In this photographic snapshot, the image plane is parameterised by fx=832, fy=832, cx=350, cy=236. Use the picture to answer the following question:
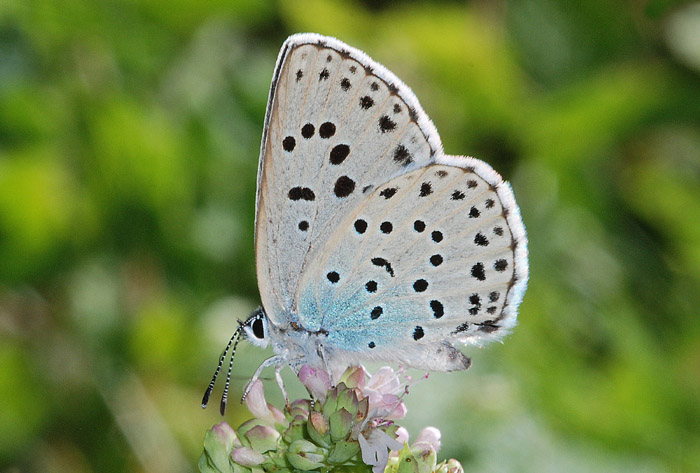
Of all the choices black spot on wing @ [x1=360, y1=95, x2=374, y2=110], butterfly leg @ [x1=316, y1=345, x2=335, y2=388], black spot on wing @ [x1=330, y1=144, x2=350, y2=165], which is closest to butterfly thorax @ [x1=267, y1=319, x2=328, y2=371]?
butterfly leg @ [x1=316, y1=345, x2=335, y2=388]

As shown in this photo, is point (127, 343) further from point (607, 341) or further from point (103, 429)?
point (607, 341)

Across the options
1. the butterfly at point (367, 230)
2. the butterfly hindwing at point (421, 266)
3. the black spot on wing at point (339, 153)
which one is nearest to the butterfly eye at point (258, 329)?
the butterfly at point (367, 230)

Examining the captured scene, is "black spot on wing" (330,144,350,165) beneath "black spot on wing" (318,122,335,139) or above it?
beneath

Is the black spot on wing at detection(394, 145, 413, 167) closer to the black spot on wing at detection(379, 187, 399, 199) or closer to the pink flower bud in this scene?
the black spot on wing at detection(379, 187, 399, 199)

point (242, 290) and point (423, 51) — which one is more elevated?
point (423, 51)

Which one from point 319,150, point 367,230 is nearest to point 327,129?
point 319,150

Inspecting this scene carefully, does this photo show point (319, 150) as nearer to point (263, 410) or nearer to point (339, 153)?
point (339, 153)

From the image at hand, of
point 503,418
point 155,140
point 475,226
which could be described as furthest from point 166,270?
point 475,226
